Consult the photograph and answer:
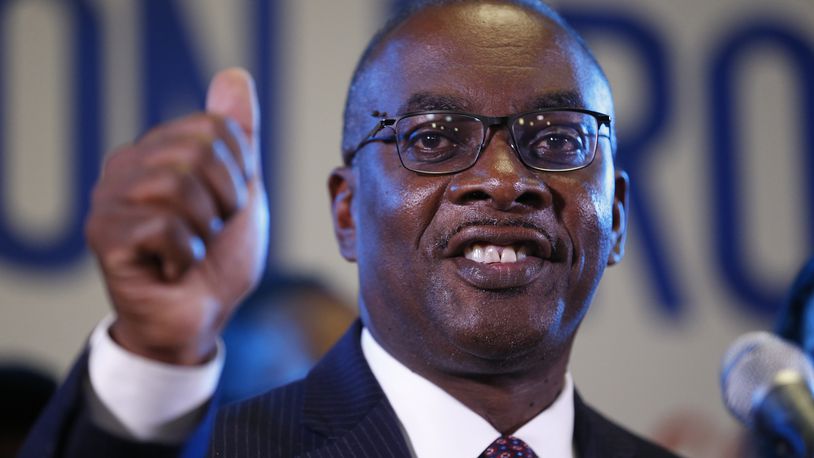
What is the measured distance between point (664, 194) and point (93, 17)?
8.06 feet

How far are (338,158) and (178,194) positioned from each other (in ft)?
9.79

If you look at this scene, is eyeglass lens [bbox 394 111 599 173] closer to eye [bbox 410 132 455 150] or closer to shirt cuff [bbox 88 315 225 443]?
eye [bbox 410 132 455 150]

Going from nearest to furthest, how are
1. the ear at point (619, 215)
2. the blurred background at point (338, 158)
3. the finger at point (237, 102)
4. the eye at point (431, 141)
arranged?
the finger at point (237, 102), the eye at point (431, 141), the ear at point (619, 215), the blurred background at point (338, 158)

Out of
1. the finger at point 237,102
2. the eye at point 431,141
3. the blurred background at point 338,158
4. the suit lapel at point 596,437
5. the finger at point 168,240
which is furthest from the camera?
the blurred background at point 338,158

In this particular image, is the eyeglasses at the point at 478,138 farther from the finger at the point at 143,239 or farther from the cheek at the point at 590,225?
the finger at the point at 143,239

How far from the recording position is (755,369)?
194 cm

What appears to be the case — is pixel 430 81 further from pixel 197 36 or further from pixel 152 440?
pixel 197 36

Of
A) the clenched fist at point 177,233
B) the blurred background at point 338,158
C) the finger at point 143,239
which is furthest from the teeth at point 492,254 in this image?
the blurred background at point 338,158

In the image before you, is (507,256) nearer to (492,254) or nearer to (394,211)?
(492,254)

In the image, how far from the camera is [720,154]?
15.0 feet

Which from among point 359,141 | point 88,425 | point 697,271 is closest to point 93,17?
point 359,141

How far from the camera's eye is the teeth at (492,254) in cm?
187

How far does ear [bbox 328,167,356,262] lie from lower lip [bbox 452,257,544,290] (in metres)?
0.38

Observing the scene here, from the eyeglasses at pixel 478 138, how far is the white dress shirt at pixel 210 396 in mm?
402
